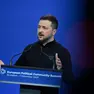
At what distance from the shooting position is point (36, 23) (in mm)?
1343

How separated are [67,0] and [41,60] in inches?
15.8

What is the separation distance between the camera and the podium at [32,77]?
2.48ft

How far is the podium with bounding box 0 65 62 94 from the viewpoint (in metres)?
0.76

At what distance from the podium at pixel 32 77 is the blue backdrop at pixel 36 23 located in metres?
0.47

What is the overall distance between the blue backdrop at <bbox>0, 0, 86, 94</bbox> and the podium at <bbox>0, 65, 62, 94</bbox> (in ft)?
1.54

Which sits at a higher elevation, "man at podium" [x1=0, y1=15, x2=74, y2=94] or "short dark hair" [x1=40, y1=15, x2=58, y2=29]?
"short dark hair" [x1=40, y1=15, x2=58, y2=29]

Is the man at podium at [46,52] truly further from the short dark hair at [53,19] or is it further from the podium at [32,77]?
the podium at [32,77]

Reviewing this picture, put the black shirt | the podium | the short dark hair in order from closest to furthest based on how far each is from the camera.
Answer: the podium, the black shirt, the short dark hair

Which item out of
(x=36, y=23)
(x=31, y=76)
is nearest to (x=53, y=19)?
(x=36, y=23)

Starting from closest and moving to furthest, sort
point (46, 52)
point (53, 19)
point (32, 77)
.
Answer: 1. point (32, 77)
2. point (46, 52)
3. point (53, 19)

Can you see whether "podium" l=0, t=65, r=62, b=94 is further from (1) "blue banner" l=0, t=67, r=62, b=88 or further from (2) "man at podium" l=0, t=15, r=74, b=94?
(2) "man at podium" l=0, t=15, r=74, b=94

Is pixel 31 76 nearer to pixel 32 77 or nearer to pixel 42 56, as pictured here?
pixel 32 77

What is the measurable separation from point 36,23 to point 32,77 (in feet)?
1.97

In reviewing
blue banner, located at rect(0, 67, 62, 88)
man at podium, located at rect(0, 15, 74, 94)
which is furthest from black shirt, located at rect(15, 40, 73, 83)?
blue banner, located at rect(0, 67, 62, 88)
